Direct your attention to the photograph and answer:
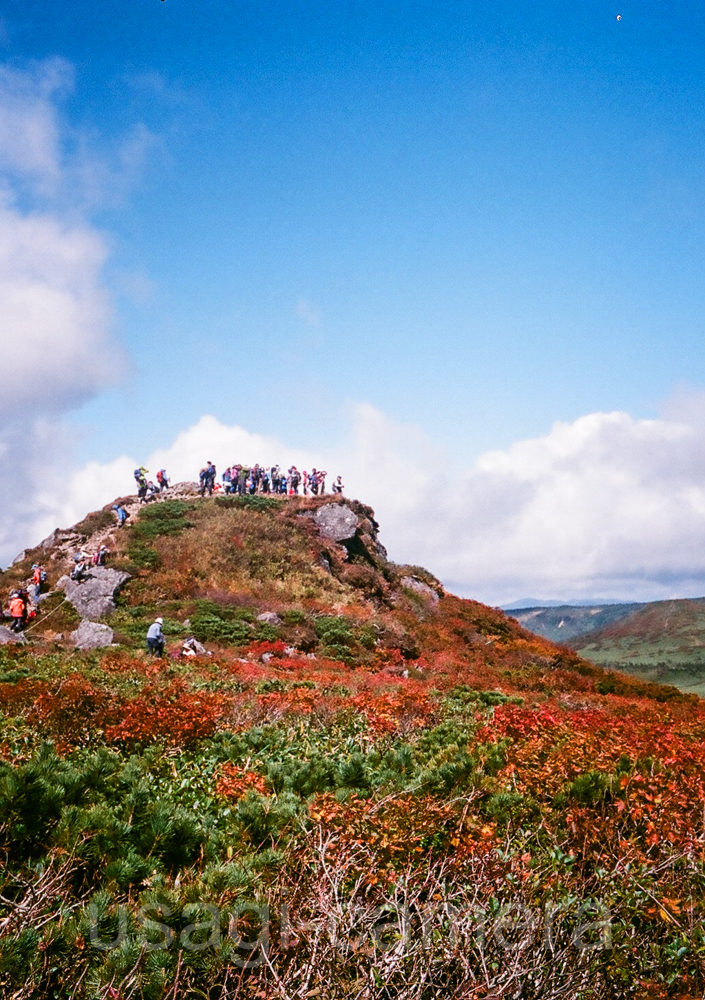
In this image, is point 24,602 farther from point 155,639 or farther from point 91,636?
point 155,639

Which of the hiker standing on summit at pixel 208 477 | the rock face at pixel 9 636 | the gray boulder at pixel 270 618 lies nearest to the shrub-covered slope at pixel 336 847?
the rock face at pixel 9 636

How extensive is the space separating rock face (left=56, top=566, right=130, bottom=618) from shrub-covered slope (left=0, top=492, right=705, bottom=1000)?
908 cm

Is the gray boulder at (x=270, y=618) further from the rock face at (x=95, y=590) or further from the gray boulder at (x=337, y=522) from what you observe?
the gray boulder at (x=337, y=522)

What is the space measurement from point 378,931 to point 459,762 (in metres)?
3.84

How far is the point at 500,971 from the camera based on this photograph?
3254mm

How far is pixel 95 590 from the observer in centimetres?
2492

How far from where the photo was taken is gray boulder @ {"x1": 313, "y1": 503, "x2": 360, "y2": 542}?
119ft

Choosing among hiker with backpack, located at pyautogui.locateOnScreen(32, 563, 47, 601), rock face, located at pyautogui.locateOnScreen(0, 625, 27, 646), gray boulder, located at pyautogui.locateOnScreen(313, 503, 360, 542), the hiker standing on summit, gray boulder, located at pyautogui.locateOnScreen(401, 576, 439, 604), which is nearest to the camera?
rock face, located at pyautogui.locateOnScreen(0, 625, 27, 646)

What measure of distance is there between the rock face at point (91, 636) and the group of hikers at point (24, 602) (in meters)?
2.19

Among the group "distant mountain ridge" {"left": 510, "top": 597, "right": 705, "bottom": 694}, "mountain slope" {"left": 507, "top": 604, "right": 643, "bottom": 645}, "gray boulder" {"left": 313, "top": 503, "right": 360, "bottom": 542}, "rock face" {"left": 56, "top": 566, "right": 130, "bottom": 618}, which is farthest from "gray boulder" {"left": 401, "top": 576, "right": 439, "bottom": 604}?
"mountain slope" {"left": 507, "top": 604, "right": 643, "bottom": 645}

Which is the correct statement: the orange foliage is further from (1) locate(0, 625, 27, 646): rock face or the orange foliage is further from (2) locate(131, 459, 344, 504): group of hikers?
(2) locate(131, 459, 344, 504): group of hikers

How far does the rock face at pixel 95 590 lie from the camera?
24.1 m

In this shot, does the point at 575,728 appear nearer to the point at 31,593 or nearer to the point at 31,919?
the point at 31,919

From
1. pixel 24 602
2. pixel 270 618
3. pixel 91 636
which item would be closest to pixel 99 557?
pixel 24 602
